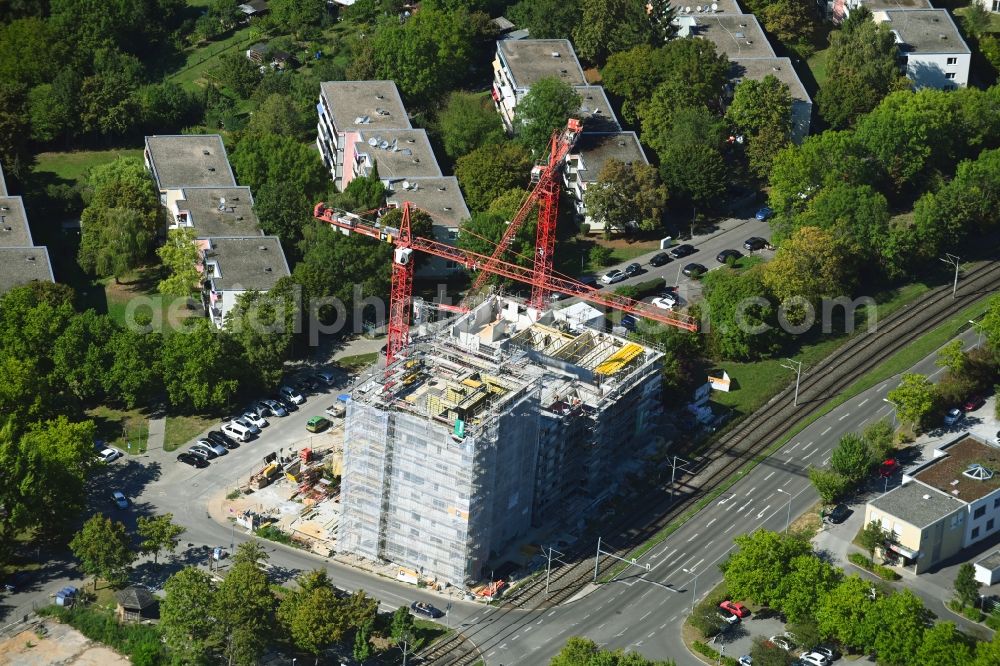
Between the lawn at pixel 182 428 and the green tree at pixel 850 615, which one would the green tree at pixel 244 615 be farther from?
the green tree at pixel 850 615

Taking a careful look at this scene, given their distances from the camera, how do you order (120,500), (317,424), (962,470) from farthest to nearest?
(317,424) → (120,500) → (962,470)

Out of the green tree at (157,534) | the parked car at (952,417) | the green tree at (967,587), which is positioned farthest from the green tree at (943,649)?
the green tree at (157,534)

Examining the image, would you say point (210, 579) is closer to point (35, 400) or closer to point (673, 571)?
point (35, 400)

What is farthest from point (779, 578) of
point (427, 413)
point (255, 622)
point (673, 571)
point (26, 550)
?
point (26, 550)

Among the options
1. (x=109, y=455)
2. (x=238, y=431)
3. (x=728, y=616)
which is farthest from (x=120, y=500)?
(x=728, y=616)

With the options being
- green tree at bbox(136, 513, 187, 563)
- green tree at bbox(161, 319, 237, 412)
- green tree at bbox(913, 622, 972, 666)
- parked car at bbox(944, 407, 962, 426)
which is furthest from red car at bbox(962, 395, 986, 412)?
green tree at bbox(136, 513, 187, 563)

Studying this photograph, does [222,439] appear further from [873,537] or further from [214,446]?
[873,537]
